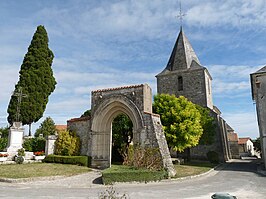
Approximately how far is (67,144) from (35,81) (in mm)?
13787

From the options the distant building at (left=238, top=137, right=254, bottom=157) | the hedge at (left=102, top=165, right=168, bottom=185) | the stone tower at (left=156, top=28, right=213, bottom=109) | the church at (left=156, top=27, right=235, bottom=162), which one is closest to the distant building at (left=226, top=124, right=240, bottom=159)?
the church at (left=156, top=27, right=235, bottom=162)

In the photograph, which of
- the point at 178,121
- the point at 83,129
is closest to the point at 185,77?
the point at 178,121

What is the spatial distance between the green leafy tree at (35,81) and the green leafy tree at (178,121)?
14.4 metres

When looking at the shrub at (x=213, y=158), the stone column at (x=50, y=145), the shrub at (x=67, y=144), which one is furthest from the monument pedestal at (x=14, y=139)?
the shrub at (x=213, y=158)

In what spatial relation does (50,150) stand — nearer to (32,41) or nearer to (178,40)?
(32,41)

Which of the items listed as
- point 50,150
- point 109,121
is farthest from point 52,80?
point 109,121

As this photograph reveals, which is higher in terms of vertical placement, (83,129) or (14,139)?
(83,129)

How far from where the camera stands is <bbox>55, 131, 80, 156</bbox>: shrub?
14.6 metres

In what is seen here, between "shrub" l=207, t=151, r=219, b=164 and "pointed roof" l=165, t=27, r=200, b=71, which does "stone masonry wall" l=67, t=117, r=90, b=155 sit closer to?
"shrub" l=207, t=151, r=219, b=164

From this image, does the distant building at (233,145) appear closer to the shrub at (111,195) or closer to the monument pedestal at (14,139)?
the monument pedestal at (14,139)

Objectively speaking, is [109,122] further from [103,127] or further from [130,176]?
[130,176]

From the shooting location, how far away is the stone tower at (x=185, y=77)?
26.2 m

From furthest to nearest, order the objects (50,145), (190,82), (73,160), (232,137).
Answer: (232,137) < (190,82) < (50,145) < (73,160)

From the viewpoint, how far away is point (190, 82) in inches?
1059
